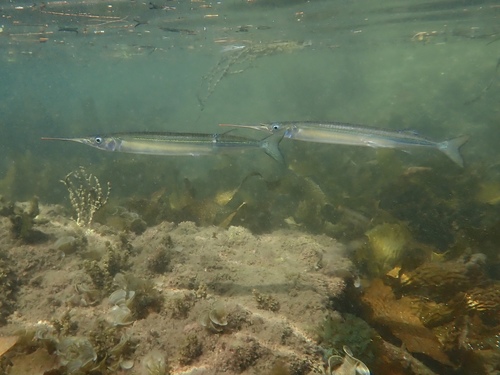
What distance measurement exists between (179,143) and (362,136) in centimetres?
319

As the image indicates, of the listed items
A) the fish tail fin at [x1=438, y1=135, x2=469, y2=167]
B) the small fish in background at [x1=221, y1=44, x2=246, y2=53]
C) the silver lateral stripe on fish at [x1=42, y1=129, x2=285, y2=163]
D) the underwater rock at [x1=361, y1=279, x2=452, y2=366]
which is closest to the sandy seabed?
the underwater rock at [x1=361, y1=279, x2=452, y2=366]

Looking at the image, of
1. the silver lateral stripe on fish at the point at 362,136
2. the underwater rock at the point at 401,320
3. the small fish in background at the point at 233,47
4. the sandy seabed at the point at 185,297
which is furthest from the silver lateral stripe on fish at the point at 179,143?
the small fish in background at the point at 233,47

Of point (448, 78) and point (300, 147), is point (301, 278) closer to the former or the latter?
point (300, 147)

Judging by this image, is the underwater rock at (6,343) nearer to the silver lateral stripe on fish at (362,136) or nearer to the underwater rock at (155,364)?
the underwater rock at (155,364)

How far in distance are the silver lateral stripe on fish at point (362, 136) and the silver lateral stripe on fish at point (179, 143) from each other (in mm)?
912

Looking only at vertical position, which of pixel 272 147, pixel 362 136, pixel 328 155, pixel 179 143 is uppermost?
pixel 179 143

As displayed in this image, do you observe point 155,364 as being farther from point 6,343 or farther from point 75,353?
point 6,343

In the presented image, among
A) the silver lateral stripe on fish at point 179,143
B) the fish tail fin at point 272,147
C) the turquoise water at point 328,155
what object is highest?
the silver lateral stripe on fish at point 179,143

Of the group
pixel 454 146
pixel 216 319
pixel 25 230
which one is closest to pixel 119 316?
pixel 216 319

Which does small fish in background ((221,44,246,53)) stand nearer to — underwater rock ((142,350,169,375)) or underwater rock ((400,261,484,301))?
underwater rock ((400,261,484,301))

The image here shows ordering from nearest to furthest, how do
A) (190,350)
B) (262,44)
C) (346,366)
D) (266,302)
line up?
(346,366) < (190,350) < (266,302) < (262,44)

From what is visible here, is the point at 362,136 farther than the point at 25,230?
Yes

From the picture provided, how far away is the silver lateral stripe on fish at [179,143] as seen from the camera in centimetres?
502

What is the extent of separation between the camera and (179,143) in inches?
199
